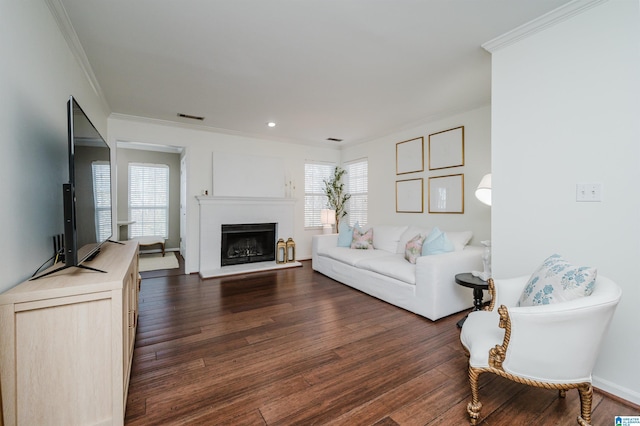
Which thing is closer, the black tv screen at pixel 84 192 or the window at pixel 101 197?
the black tv screen at pixel 84 192

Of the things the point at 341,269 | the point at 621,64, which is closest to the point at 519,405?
the point at 621,64

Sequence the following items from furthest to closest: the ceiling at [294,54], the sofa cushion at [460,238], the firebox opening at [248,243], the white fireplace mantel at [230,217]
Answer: the firebox opening at [248,243] < the white fireplace mantel at [230,217] < the sofa cushion at [460,238] < the ceiling at [294,54]

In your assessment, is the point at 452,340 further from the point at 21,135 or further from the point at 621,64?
the point at 21,135

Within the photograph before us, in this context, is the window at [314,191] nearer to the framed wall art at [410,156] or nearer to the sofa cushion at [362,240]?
the sofa cushion at [362,240]

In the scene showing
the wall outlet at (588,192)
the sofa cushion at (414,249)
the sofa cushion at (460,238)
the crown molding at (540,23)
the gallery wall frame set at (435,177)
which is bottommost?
the sofa cushion at (414,249)

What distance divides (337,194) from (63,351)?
531cm

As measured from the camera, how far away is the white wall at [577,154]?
1.71 m

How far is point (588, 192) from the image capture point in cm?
186

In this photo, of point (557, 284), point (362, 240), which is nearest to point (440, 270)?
point (557, 284)

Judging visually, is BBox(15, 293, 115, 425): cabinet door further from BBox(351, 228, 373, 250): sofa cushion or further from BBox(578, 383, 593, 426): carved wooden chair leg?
BBox(351, 228, 373, 250): sofa cushion

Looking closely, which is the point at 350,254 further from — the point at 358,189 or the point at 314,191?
the point at 314,191

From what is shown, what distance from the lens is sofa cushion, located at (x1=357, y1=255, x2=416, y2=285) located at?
314 cm

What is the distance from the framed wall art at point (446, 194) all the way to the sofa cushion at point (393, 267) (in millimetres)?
989

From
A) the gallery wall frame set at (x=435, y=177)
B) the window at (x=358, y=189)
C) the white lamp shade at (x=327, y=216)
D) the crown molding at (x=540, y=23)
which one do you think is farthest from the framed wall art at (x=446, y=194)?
the white lamp shade at (x=327, y=216)
